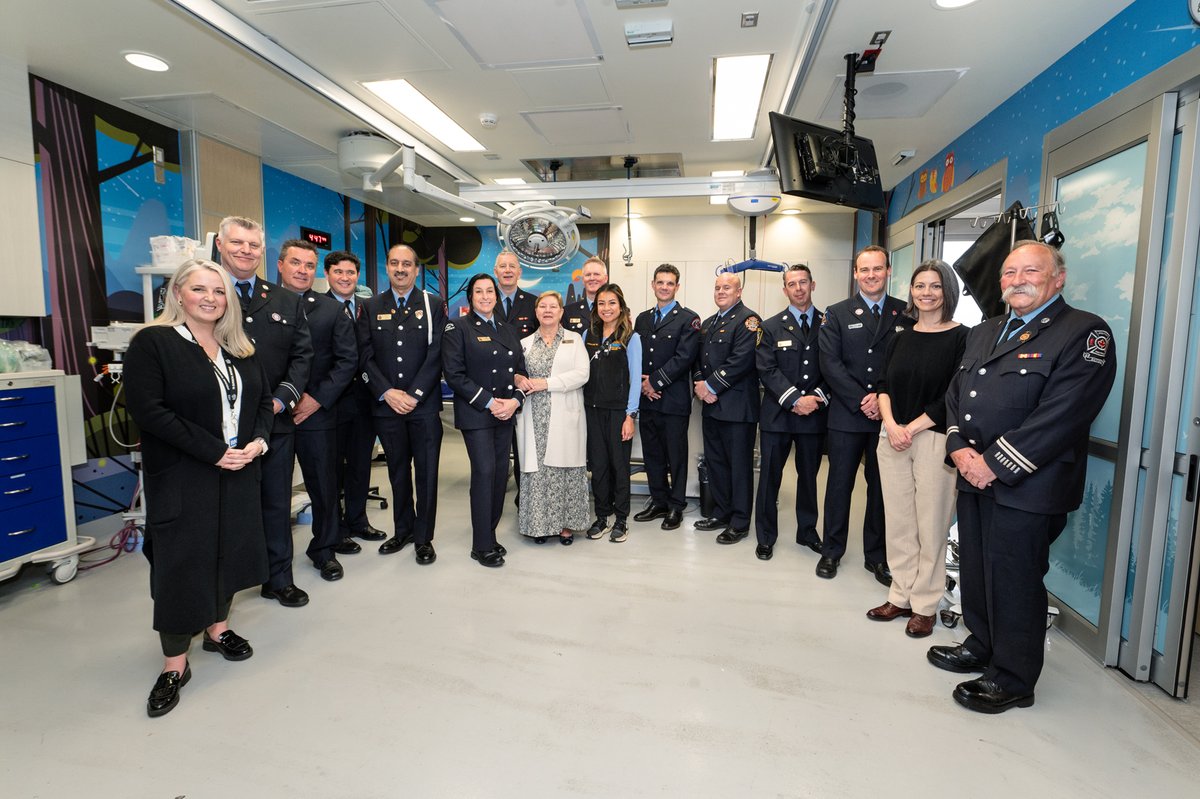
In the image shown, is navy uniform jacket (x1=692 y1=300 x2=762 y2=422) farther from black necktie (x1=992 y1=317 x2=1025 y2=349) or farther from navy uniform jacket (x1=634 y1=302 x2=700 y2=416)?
black necktie (x1=992 y1=317 x2=1025 y2=349)

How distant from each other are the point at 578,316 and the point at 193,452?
257 centimetres

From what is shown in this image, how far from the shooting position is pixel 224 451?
2.01 m

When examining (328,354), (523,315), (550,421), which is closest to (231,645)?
(328,354)

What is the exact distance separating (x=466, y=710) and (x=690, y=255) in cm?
591

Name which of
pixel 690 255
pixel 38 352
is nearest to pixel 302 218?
pixel 38 352

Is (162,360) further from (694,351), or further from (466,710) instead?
(694,351)

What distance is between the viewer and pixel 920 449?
2.50 metres

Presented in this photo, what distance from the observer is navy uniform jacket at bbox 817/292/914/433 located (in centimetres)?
292

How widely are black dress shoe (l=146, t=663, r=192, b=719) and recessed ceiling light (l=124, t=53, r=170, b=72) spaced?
3254 millimetres

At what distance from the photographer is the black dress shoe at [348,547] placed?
3393 mm

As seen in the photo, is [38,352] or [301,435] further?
[38,352]

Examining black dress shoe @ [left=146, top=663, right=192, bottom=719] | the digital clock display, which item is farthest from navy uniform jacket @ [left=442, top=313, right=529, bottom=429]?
the digital clock display

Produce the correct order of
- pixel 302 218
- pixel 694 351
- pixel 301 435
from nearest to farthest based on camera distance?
pixel 301 435 → pixel 694 351 → pixel 302 218

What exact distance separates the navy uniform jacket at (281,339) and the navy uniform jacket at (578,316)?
5.64 feet
